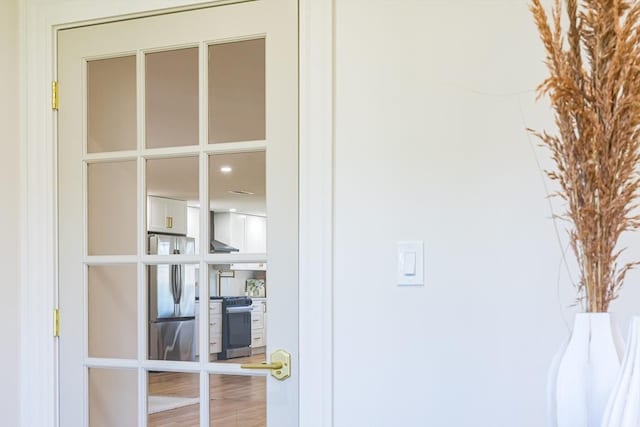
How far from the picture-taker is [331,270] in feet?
5.55

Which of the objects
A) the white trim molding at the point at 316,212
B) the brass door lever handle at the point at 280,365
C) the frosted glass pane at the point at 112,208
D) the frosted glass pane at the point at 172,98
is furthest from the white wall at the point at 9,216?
the white trim molding at the point at 316,212

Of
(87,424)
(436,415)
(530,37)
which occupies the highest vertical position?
(530,37)

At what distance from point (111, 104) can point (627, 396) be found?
5.77 feet

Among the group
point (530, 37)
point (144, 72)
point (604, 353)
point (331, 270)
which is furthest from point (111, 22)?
point (604, 353)

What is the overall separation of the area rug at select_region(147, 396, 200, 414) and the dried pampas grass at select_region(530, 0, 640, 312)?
Result: 55.3 inches

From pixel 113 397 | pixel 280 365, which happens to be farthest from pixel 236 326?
pixel 113 397

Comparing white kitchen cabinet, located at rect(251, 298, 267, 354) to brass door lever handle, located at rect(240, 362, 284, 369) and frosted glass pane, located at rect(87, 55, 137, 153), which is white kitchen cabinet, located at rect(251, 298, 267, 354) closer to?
brass door lever handle, located at rect(240, 362, 284, 369)

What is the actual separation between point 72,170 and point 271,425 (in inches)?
42.5

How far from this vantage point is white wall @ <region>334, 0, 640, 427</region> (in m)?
1.55

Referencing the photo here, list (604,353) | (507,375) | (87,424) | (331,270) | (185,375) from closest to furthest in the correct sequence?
(604,353), (507,375), (331,270), (185,375), (87,424)

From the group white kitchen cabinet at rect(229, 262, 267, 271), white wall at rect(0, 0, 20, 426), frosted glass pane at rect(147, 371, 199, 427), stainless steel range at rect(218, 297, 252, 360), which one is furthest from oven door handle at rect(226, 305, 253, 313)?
white wall at rect(0, 0, 20, 426)

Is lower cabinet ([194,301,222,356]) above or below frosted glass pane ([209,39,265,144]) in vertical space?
below

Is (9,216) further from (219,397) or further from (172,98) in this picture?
(219,397)

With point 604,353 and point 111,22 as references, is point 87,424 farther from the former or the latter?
point 604,353
